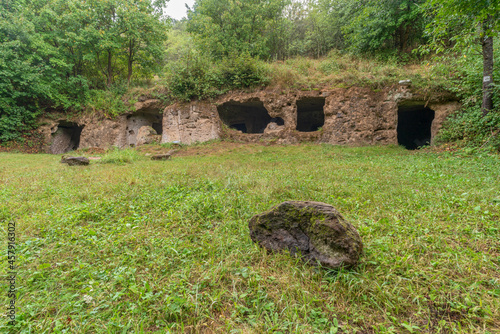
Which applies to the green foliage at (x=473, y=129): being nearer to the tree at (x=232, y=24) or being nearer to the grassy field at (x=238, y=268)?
the grassy field at (x=238, y=268)

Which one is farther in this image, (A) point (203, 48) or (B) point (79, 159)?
(A) point (203, 48)

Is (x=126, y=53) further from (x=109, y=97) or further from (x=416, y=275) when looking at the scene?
(x=416, y=275)

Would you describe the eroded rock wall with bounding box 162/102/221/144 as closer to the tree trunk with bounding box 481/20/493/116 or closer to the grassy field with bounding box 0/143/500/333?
the grassy field with bounding box 0/143/500/333

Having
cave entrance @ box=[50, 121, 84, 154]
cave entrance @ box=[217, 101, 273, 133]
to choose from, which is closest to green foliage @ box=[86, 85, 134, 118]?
cave entrance @ box=[50, 121, 84, 154]

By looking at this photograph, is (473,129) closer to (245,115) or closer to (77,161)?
(245,115)

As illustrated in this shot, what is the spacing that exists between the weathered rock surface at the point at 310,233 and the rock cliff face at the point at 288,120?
1134cm

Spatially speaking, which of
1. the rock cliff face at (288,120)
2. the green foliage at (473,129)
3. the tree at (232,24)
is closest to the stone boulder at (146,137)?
the rock cliff face at (288,120)

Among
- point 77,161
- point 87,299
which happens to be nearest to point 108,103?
point 77,161

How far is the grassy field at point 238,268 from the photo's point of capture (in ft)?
5.23

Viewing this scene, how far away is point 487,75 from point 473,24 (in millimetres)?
3259

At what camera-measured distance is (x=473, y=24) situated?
22.2 ft

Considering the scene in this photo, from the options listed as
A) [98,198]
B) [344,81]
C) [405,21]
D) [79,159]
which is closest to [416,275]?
[98,198]

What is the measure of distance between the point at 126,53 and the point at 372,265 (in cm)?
2393

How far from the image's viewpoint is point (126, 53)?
19125mm
